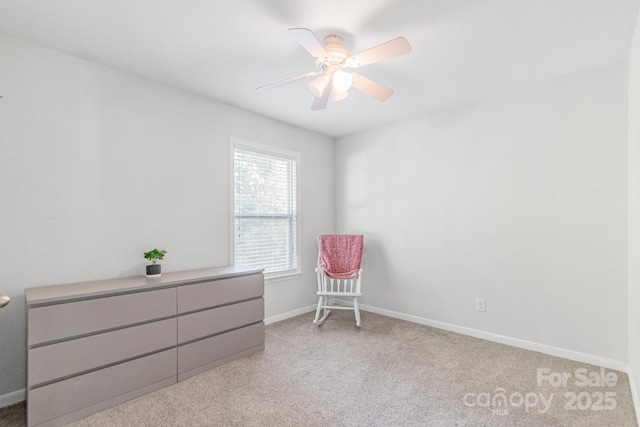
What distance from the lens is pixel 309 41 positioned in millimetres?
1766

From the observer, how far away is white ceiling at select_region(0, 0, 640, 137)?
1.80 metres

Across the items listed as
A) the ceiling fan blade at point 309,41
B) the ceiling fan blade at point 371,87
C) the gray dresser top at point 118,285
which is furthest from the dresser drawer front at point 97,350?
the ceiling fan blade at point 371,87

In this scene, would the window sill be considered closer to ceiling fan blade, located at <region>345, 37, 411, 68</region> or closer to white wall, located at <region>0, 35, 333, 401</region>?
white wall, located at <region>0, 35, 333, 401</region>

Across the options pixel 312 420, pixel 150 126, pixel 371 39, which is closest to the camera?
pixel 312 420

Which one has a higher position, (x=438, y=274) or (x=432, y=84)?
(x=432, y=84)

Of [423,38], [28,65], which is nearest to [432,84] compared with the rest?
[423,38]

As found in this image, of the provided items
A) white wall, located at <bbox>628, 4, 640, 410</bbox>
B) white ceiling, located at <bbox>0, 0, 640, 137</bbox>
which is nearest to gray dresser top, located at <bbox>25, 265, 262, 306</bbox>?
white ceiling, located at <bbox>0, 0, 640, 137</bbox>

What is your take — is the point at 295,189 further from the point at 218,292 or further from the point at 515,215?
the point at 515,215

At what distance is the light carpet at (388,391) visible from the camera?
1871mm

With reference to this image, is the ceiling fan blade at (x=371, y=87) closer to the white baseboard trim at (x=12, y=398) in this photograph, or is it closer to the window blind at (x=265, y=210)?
the window blind at (x=265, y=210)

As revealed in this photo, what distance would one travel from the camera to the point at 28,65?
7.07 feet

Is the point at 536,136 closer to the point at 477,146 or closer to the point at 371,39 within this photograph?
the point at 477,146

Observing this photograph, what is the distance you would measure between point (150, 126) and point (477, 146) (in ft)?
9.81

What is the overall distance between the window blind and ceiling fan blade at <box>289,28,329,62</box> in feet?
5.53
